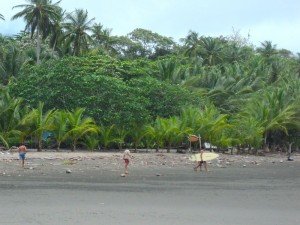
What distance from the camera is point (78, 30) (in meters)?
53.4

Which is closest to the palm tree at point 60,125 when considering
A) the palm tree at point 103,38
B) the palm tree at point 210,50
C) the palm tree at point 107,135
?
the palm tree at point 107,135

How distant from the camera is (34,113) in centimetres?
3266

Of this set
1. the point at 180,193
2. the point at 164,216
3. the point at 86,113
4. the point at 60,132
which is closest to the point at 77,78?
the point at 86,113

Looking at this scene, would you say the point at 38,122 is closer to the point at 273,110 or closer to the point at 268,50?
the point at 273,110

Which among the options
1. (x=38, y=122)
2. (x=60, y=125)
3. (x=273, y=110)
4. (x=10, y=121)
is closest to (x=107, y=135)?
(x=60, y=125)

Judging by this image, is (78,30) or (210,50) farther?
(210,50)

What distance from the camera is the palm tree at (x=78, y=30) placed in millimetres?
53531

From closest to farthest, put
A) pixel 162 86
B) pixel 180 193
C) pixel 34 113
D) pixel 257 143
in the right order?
pixel 180 193 < pixel 34 113 < pixel 162 86 < pixel 257 143

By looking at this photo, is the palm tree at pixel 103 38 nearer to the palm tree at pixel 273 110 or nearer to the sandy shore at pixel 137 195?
the palm tree at pixel 273 110

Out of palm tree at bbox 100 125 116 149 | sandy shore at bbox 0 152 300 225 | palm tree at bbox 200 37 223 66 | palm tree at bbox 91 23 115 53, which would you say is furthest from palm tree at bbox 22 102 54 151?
palm tree at bbox 200 37 223 66

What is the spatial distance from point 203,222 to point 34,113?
894 inches

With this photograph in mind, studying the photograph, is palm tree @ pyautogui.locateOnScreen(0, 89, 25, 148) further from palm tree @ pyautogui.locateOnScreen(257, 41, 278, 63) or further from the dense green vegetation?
palm tree @ pyautogui.locateOnScreen(257, 41, 278, 63)

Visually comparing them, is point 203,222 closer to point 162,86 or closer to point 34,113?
point 34,113

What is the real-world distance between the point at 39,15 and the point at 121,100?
1878 centimetres
